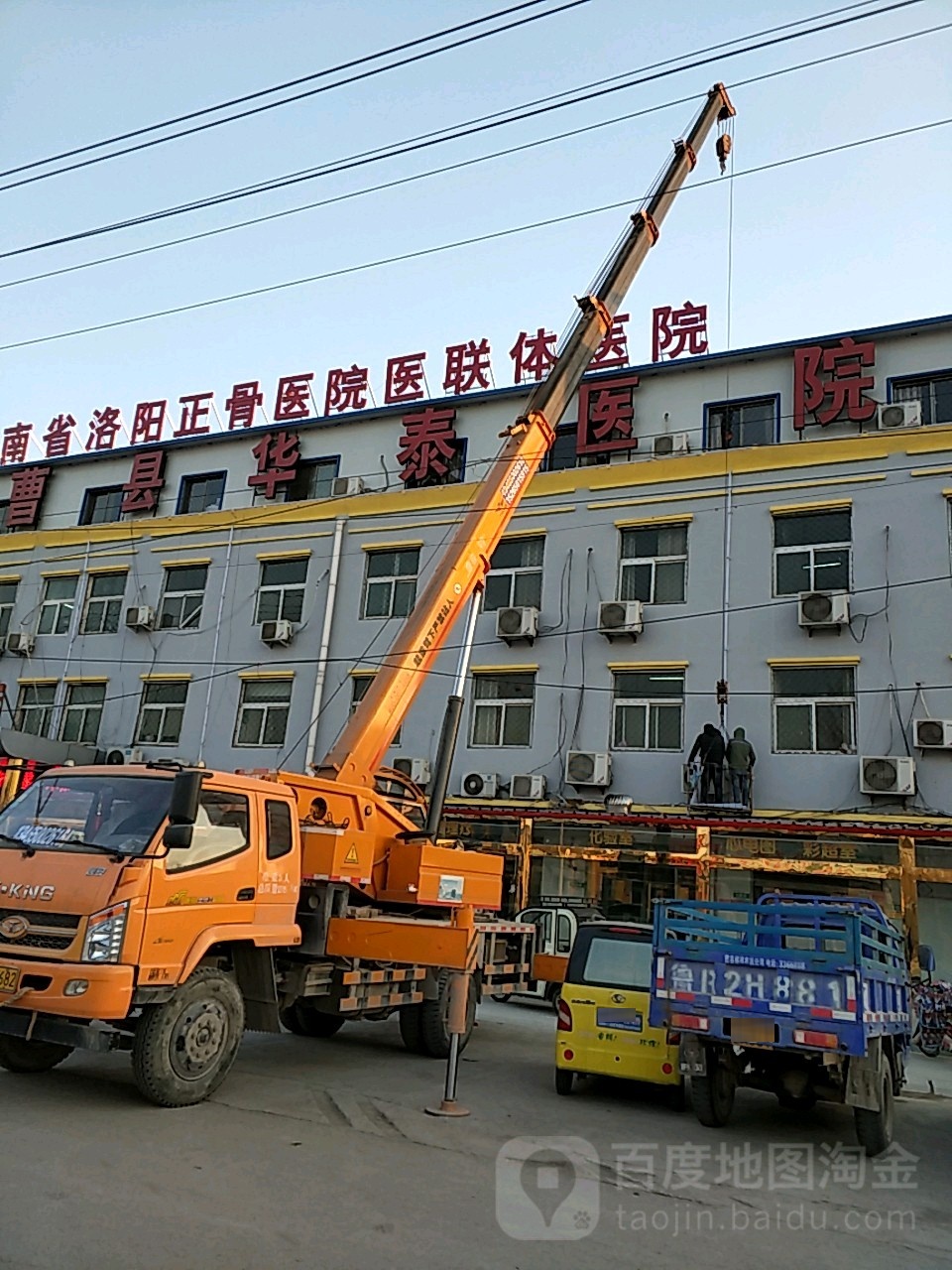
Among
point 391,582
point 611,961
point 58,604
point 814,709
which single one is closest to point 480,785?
point 391,582

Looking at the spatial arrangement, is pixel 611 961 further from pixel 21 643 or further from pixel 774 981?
pixel 21 643

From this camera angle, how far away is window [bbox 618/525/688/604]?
18.2m

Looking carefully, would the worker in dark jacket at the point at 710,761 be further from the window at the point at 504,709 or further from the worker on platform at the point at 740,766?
the window at the point at 504,709

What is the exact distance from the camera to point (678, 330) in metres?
19.9

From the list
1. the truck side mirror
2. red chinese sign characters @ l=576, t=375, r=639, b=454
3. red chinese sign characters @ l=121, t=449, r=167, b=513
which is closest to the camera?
the truck side mirror

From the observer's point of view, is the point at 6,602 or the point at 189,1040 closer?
the point at 189,1040

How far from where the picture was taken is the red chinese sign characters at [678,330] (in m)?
19.6

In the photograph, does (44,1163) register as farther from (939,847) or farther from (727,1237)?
(939,847)

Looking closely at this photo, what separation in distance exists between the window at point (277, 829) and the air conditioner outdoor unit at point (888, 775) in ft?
34.8

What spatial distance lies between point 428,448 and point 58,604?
10.6 metres

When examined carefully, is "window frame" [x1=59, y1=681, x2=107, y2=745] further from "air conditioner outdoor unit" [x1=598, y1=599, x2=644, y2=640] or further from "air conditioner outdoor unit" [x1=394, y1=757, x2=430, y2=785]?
"air conditioner outdoor unit" [x1=598, y1=599, x2=644, y2=640]

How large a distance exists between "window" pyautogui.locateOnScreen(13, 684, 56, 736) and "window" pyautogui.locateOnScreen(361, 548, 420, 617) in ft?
29.0

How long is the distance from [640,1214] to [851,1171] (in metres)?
2.09

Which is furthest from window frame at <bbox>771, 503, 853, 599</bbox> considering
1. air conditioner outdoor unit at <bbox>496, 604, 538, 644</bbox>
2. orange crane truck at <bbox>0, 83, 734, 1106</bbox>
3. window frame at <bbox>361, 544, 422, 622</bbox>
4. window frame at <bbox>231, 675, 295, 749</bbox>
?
window frame at <bbox>231, 675, 295, 749</bbox>
